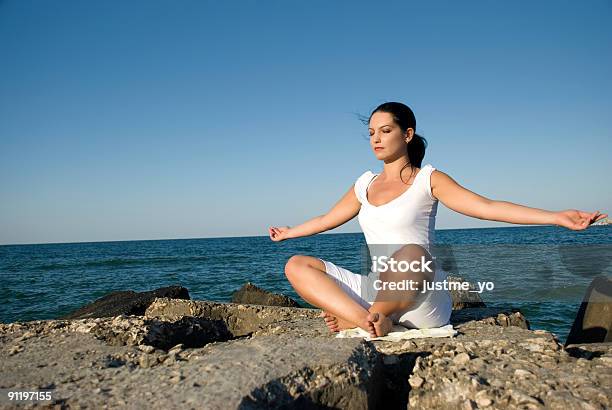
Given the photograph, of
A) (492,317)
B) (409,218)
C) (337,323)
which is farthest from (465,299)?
(409,218)

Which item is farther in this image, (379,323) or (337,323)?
(337,323)

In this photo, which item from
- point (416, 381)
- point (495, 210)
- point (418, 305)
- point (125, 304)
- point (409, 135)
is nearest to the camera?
point (416, 381)

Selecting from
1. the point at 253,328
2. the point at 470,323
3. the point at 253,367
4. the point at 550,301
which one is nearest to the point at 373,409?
the point at 253,367

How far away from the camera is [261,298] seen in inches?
284

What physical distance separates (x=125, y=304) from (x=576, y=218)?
601 cm

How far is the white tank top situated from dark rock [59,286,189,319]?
4345 millimetres

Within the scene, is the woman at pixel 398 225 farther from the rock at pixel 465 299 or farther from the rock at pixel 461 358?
the rock at pixel 465 299

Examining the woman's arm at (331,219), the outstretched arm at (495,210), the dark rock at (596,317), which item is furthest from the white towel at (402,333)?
the dark rock at (596,317)

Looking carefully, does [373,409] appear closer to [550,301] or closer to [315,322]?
[315,322]

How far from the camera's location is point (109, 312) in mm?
6211

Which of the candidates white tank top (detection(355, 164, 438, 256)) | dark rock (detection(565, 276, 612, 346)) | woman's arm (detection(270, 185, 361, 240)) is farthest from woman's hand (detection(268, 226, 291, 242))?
dark rock (detection(565, 276, 612, 346))

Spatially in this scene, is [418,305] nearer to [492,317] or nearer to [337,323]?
[337,323]

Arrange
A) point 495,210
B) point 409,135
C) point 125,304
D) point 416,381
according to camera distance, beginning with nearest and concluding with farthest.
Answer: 1. point 416,381
2. point 495,210
3. point 409,135
4. point 125,304

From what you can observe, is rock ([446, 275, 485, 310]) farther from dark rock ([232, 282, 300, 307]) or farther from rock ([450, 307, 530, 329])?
dark rock ([232, 282, 300, 307])
